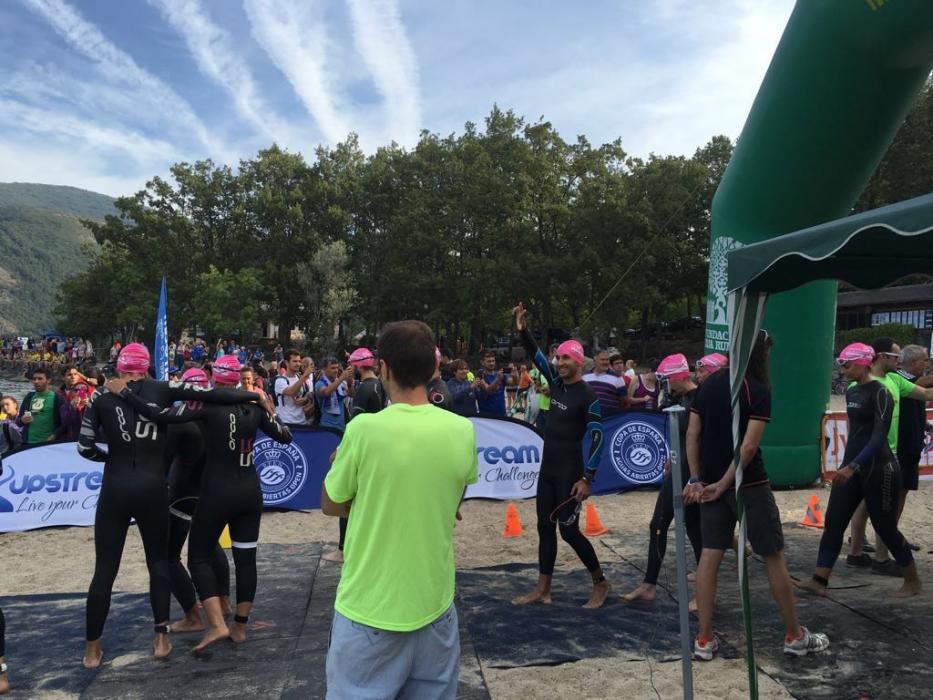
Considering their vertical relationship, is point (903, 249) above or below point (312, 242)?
below

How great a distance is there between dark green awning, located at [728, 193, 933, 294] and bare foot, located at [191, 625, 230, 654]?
12.2ft

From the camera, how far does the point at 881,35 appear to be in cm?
568

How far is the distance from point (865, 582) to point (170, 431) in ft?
17.3

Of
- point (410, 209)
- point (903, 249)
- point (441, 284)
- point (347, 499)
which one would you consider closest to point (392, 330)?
point (347, 499)

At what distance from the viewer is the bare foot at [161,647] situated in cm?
414

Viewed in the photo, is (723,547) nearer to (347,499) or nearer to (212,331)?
(347,499)

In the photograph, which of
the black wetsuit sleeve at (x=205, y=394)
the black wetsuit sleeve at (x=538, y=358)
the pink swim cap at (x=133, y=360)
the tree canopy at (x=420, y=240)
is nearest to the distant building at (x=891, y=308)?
the tree canopy at (x=420, y=240)

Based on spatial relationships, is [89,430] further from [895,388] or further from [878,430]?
[895,388]

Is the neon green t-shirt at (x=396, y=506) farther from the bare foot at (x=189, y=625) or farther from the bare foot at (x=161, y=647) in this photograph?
the bare foot at (x=189, y=625)

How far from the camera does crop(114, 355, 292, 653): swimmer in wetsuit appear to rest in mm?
4297

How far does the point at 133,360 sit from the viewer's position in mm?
4250

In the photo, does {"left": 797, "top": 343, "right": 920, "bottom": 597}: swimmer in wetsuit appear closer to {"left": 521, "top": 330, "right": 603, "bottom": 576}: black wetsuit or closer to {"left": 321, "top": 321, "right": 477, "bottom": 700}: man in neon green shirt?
{"left": 521, "top": 330, "right": 603, "bottom": 576}: black wetsuit

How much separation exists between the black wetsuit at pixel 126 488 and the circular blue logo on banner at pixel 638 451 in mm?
6182

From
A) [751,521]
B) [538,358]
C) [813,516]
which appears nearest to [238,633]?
[538,358]
